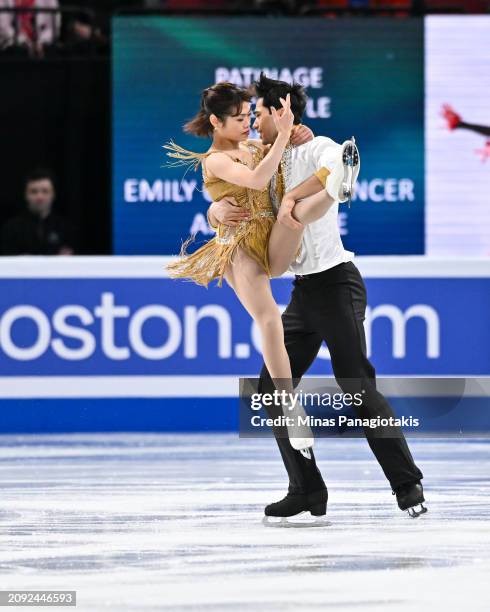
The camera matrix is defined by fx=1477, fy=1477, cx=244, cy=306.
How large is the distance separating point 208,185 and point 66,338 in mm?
3154

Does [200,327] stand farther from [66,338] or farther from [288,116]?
[288,116]

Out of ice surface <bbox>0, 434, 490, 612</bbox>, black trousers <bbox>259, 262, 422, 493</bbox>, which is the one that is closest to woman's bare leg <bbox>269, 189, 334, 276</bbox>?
black trousers <bbox>259, 262, 422, 493</bbox>

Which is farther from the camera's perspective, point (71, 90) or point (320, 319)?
point (71, 90)

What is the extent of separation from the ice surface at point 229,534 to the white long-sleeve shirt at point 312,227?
2.85ft

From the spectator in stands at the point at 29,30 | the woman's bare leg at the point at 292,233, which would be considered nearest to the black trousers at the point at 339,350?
the woman's bare leg at the point at 292,233

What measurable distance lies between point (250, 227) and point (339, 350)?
1.64ft

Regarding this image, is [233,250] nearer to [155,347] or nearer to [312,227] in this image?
[312,227]

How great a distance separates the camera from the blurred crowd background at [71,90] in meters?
9.27

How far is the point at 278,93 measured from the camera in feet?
15.8

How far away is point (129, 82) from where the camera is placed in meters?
9.20

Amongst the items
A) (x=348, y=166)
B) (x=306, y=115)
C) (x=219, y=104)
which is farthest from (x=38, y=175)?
(x=348, y=166)

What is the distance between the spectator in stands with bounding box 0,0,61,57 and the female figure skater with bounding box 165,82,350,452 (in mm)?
4564

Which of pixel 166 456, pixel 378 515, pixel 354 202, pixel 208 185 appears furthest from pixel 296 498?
pixel 354 202

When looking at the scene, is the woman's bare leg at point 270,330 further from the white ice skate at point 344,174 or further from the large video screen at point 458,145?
the large video screen at point 458,145
